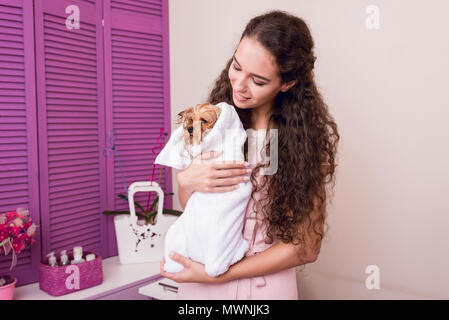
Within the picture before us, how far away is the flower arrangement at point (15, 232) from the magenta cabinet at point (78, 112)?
0.10m

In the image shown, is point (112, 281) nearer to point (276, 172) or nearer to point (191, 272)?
point (191, 272)

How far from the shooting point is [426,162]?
1691 mm

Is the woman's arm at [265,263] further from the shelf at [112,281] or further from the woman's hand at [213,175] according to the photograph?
the shelf at [112,281]

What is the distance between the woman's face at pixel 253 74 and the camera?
1.09 m

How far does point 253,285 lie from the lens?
1224 mm

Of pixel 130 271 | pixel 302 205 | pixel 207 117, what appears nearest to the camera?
pixel 207 117

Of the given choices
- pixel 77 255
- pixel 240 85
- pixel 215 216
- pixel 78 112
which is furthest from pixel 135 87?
pixel 215 216

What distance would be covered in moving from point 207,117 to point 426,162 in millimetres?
1125

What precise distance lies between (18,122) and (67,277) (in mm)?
780

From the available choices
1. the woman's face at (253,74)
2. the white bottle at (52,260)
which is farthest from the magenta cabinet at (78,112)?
the woman's face at (253,74)
